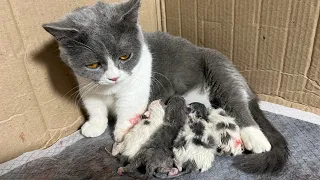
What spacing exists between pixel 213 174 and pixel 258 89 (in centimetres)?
59

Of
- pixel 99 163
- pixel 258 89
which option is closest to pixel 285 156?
pixel 258 89

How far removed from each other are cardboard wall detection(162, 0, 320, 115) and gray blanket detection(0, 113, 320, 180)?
0.19 m

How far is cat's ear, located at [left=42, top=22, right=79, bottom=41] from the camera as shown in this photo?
92 centimetres

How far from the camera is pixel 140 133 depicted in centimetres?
108

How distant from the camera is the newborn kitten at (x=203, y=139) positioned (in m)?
1.03

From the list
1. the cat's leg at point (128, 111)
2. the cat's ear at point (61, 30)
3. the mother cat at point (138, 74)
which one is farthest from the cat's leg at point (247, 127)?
the cat's ear at point (61, 30)

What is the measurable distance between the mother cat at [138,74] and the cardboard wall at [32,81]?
126 mm

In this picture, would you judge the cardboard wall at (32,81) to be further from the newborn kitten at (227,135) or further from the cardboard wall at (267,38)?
the newborn kitten at (227,135)

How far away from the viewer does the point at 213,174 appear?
107 cm

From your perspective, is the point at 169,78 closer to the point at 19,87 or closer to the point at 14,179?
the point at 19,87

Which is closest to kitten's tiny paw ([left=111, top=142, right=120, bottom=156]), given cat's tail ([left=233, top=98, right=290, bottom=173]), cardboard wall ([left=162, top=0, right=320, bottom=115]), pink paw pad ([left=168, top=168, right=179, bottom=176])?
pink paw pad ([left=168, top=168, right=179, bottom=176])

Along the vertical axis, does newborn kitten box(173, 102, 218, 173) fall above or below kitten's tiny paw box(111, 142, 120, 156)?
above

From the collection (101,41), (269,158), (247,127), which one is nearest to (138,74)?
(101,41)

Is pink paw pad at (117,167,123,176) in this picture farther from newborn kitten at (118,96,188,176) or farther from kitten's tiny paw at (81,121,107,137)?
kitten's tiny paw at (81,121,107,137)
